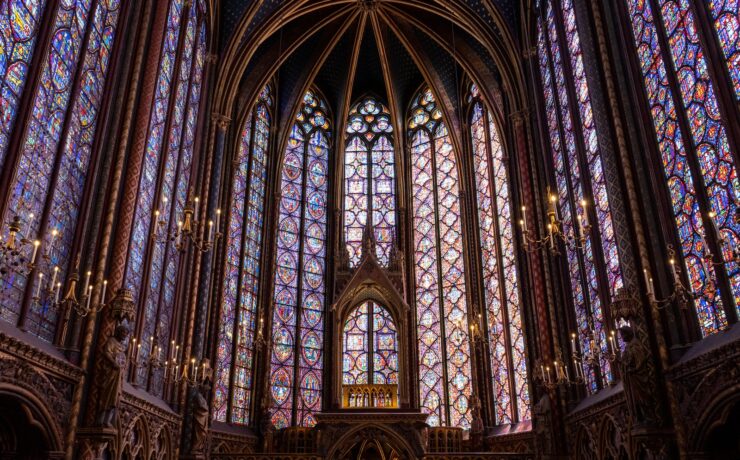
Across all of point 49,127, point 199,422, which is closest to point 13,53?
point 49,127

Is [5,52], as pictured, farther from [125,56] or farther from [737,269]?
[737,269]

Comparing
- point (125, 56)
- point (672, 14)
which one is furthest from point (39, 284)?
point (672, 14)

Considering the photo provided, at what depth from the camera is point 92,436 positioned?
38.8 ft

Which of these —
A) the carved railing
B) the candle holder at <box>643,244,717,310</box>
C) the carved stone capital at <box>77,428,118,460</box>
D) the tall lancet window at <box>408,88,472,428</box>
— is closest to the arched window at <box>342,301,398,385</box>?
the tall lancet window at <box>408,88,472,428</box>

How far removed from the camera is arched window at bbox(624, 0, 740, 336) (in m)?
10.9

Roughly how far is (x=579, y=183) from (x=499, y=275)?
688cm

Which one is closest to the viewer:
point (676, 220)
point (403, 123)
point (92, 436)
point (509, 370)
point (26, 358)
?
point (26, 358)

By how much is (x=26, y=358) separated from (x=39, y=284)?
1.27 meters

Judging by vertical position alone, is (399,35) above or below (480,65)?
above

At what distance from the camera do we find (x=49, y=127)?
1195 centimetres

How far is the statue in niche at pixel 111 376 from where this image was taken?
12.1 meters

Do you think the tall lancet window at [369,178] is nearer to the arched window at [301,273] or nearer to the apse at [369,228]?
the apse at [369,228]

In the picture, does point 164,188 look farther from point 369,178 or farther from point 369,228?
point 369,178

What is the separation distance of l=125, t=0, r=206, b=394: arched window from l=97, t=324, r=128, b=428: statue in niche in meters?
2.39
